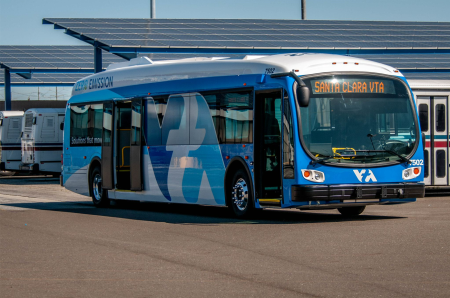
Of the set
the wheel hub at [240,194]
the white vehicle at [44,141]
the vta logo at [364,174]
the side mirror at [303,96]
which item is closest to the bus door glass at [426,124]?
the vta logo at [364,174]

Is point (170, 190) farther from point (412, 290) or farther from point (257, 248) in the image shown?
point (412, 290)

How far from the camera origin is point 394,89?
554 inches

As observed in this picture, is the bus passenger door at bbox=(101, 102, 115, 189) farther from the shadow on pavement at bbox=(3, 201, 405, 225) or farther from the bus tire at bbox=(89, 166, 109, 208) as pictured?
the shadow on pavement at bbox=(3, 201, 405, 225)

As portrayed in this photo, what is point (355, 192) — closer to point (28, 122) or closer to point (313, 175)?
point (313, 175)

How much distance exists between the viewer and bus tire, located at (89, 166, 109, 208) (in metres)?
19.2

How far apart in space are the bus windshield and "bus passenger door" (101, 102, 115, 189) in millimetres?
6788

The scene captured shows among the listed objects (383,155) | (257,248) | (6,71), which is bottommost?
(257,248)

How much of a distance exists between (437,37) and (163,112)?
18659 millimetres

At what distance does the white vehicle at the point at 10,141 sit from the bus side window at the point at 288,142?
24431 millimetres

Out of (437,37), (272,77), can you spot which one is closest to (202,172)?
(272,77)

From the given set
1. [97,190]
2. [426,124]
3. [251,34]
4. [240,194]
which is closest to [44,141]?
[251,34]

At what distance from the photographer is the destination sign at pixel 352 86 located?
13.5 metres

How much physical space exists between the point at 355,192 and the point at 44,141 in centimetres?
2178

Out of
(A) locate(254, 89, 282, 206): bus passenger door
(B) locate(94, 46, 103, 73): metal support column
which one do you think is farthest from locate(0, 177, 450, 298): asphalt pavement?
(B) locate(94, 46, 103, 73): metal support column
